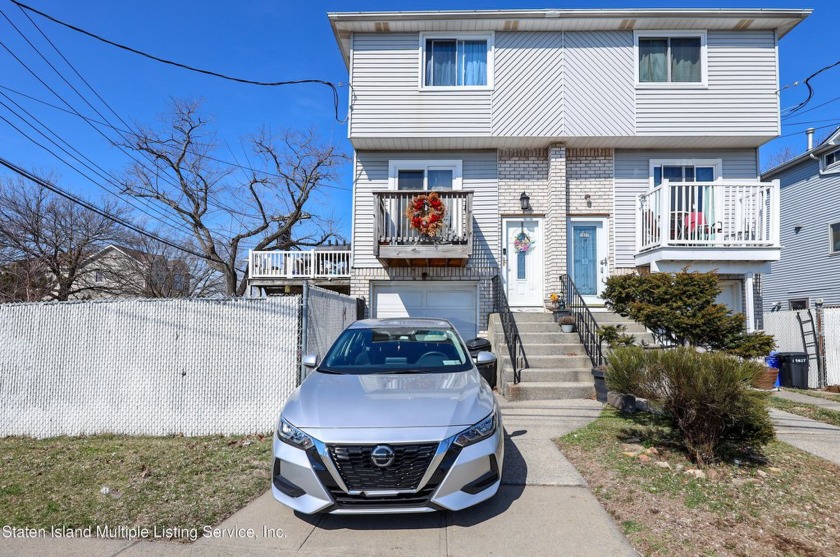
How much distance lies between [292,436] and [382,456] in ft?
2.28

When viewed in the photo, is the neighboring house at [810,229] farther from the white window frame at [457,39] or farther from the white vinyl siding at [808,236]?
the white window frame at [457,39]

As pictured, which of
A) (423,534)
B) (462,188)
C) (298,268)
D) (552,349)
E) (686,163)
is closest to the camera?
(423,534)

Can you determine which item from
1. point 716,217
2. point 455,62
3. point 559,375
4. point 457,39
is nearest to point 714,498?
point 559,375

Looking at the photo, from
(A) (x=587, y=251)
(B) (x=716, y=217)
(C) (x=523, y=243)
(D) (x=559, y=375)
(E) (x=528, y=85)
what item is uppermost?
(E) (x=528, y=85)

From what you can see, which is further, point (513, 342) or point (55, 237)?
point (55, 237)

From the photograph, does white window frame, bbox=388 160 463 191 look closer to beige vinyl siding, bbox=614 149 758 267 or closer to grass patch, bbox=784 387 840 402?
beige vinyl siding, bbox=614 149 758 267

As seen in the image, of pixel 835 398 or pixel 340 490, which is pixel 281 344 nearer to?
pixel 340 490

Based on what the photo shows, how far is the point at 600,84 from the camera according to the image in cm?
1064

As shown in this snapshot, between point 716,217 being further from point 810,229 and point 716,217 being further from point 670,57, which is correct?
point 810,229

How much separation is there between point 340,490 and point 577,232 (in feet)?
30.2

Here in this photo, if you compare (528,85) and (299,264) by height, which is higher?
(528,85)

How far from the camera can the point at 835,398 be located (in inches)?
321

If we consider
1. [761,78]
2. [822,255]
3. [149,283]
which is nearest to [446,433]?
[761,78]

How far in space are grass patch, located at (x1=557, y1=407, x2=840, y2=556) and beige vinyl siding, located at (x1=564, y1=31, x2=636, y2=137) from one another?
24.2 ft
